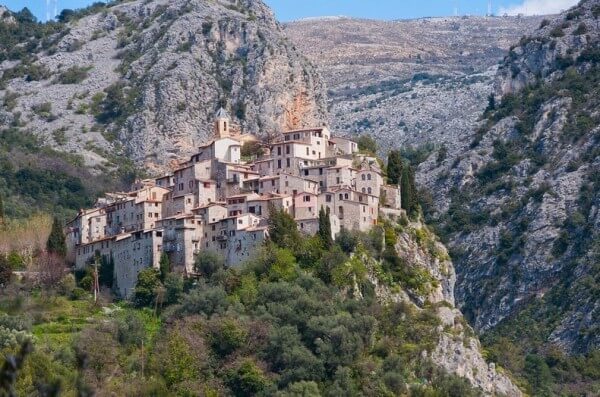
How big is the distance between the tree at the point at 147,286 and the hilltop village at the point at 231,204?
775 mm

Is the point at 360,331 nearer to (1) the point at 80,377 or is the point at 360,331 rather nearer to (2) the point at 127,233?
(2) the point at 127,233

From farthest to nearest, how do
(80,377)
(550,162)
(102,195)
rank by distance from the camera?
(550,162)
(102,195)
(80,377)

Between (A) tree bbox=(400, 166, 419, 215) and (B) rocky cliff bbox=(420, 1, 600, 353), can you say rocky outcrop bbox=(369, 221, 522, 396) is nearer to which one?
(A) tree bbox=(400, 166, 419, 215)

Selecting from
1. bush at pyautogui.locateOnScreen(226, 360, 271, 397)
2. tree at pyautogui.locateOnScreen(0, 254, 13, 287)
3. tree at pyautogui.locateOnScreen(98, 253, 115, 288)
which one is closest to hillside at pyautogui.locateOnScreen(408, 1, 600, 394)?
tree at pyautogui.locateOnScreen(98, 253, 115, 288)

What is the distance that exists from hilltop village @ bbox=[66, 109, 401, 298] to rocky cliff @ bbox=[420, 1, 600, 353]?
25.6m

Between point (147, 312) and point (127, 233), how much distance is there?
6.25 m

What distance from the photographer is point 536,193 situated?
404ft

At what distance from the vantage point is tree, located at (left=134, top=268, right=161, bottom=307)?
80.1 meters

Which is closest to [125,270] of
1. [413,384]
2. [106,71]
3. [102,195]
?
[413,384]

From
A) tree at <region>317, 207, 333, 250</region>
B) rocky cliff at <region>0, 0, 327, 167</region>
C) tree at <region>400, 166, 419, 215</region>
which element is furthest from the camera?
rocky cliff at <region>0, 0, 327, 167</region>

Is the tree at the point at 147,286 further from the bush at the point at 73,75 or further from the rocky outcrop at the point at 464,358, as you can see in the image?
the bush at the point at 73,75

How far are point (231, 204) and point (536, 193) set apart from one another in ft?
151

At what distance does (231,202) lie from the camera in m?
82.3

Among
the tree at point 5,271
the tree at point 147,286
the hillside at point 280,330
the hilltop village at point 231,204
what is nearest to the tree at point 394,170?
the hilltop village at point 231,204
